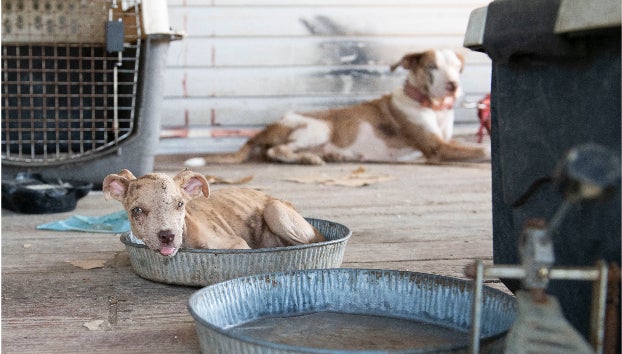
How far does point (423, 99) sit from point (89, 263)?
3433 mm

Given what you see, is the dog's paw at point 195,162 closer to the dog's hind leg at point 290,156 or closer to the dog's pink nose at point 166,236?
the dog's hind leg at point 290,156

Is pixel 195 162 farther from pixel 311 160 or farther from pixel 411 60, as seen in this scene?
pixel 411 60

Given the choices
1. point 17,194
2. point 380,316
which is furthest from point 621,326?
point 17,194

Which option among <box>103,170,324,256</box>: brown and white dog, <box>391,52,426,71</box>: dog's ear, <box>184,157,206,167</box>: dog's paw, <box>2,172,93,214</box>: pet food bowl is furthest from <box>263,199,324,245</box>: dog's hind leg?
<box>391,52,426,71</box>: dog's ear

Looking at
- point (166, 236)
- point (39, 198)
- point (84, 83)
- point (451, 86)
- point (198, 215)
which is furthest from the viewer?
point (451, 86)

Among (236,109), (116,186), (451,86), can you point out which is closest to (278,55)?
(236,109)

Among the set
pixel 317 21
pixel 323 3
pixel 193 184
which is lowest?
pixel 193 184

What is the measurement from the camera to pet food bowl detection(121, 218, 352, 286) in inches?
74.9

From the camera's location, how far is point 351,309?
5.52 feet

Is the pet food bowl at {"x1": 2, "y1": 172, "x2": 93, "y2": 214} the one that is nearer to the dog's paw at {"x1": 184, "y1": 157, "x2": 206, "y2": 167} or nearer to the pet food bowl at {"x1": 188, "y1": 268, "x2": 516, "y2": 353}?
the dog's paw at {"x1": 184, "y1": 157, "x2": 206, "y2": 167}

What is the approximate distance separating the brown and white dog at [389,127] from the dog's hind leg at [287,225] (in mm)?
2988

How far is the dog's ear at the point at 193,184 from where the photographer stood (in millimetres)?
2033

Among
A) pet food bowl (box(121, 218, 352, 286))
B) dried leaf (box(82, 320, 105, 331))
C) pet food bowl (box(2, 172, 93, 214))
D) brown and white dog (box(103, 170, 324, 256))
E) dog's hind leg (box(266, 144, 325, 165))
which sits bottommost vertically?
dog's hind leg (box(266, 144, 325, 165))

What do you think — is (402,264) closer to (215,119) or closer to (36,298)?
(36,298)
